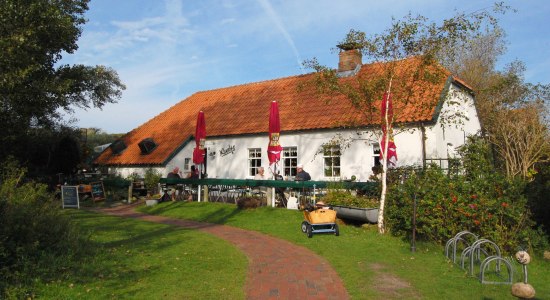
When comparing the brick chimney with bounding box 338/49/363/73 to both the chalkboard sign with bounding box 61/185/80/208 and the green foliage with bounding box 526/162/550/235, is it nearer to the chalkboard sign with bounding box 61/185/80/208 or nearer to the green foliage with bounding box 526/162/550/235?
the green foliage with bounding box 526/162/550/235

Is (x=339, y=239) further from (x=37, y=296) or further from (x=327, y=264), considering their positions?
(x=37, y=296)

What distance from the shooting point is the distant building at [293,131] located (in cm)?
1672

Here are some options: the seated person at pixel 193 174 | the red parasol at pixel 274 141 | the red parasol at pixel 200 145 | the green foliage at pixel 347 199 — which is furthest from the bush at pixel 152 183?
the green foliage at pixel 347 199

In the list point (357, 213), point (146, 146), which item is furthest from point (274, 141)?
point (146, 146)

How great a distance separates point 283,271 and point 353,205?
18.5ft

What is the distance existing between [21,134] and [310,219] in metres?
14.0

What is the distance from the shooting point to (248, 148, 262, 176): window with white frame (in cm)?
2194

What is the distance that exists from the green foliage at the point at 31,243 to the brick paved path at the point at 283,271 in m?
3.12

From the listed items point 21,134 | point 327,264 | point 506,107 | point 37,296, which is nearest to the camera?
point 37,296

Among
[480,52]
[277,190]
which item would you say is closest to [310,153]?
[277,190]

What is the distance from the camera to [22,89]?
→ 15117mm

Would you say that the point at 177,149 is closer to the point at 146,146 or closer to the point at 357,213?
the point at 146,146

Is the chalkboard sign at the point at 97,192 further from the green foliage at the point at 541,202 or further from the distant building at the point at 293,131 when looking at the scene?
the green foliage at the point at 541,202

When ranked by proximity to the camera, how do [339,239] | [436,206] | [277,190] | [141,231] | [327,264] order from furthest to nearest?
1. [277,190]
2. [141,231]
3. [339,239]
4. [436,206]
5. [327,264]
